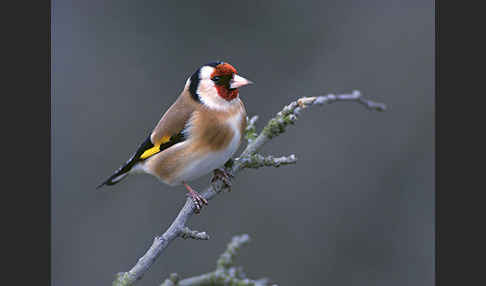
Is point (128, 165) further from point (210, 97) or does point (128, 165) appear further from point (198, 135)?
point (210, 97)

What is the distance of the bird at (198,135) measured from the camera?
110 inches

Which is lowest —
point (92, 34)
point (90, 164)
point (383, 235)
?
point (383, 235)

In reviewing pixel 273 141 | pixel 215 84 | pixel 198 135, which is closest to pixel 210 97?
pixel 215 84

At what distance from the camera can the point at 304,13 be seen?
4.69 metres

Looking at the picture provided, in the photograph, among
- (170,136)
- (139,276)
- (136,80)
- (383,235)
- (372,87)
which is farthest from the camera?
(136,80)

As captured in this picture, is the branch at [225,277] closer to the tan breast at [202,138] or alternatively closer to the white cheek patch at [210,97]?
the tan breast at [202,138]

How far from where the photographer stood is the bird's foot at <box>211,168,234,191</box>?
104 inches

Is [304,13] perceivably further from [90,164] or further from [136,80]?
[90,164]

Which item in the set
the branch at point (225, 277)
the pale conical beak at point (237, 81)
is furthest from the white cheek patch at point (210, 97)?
the branch at point (225, 277)

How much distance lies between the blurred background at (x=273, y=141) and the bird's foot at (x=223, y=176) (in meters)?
1.25

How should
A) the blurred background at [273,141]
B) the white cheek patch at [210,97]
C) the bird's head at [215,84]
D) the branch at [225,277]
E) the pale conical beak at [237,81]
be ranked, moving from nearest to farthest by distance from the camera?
1. the branch at [225,277]
2. the pale conical beak at [237,81]
3. the bird's head at [215,84]
4. the white cheek patch at [210,97]
5. the blurred background at [273,141]

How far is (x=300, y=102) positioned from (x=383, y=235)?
2268 mm

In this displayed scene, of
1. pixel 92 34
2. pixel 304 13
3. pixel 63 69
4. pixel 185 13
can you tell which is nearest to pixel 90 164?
pixel 63 69

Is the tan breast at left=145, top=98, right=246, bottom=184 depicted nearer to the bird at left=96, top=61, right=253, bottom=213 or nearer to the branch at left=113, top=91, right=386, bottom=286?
the bird at left=96, top=61, right=253, bottom=213
